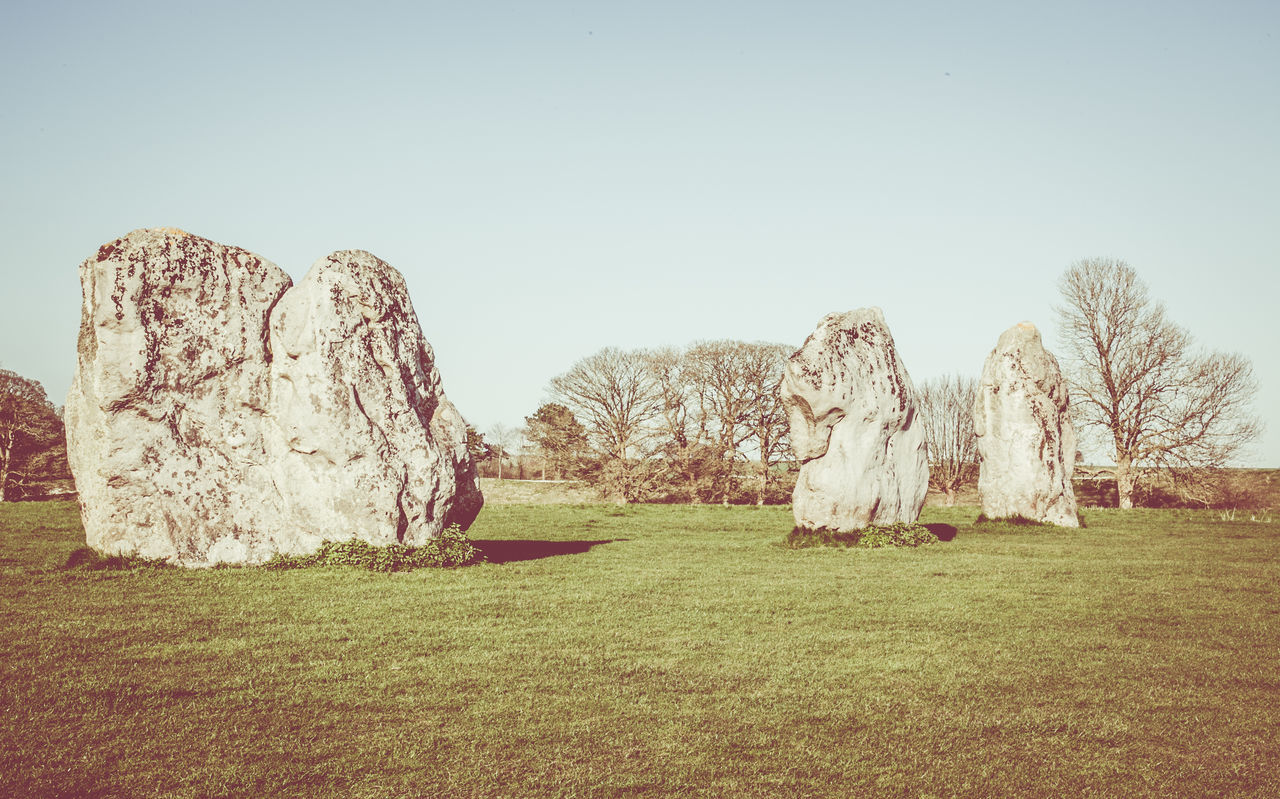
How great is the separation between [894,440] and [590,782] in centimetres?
1564

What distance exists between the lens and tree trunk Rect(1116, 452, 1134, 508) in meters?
38.0

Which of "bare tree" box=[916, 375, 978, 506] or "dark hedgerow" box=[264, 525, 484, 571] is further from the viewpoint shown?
"bare tree" box=[916, 375, 978, 506]

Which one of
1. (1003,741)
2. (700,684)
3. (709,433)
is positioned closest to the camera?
(1003,741)

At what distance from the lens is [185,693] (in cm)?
737

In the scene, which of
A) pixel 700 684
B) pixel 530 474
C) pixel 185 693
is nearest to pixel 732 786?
pixel 700 684

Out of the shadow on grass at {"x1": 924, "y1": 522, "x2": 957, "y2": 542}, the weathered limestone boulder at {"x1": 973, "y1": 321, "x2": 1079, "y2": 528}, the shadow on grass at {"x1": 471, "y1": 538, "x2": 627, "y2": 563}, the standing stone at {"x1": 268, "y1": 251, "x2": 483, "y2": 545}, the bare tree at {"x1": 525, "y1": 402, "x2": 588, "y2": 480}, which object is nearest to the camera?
the standing stone at {"x1": 268, "y1": 251, "x2": 483, "y2": 545}

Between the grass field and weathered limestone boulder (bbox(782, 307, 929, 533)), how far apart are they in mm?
4282

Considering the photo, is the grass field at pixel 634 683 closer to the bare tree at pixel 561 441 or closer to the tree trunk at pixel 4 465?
the tree trunk at pixel 4 465

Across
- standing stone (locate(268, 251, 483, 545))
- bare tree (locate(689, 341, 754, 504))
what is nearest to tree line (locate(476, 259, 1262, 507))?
bare tree (locate(689, 341, 754, 504))

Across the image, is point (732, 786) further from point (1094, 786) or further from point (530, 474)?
point (530, 474)

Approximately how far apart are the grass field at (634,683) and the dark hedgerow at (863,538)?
384 centimetres

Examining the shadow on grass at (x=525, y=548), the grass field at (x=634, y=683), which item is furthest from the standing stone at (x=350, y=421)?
the shadow on grass at (x=525, y=548)

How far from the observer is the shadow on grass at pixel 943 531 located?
2175 centimetres

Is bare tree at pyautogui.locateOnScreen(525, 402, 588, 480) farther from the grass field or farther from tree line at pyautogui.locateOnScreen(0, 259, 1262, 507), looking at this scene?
the grass field
